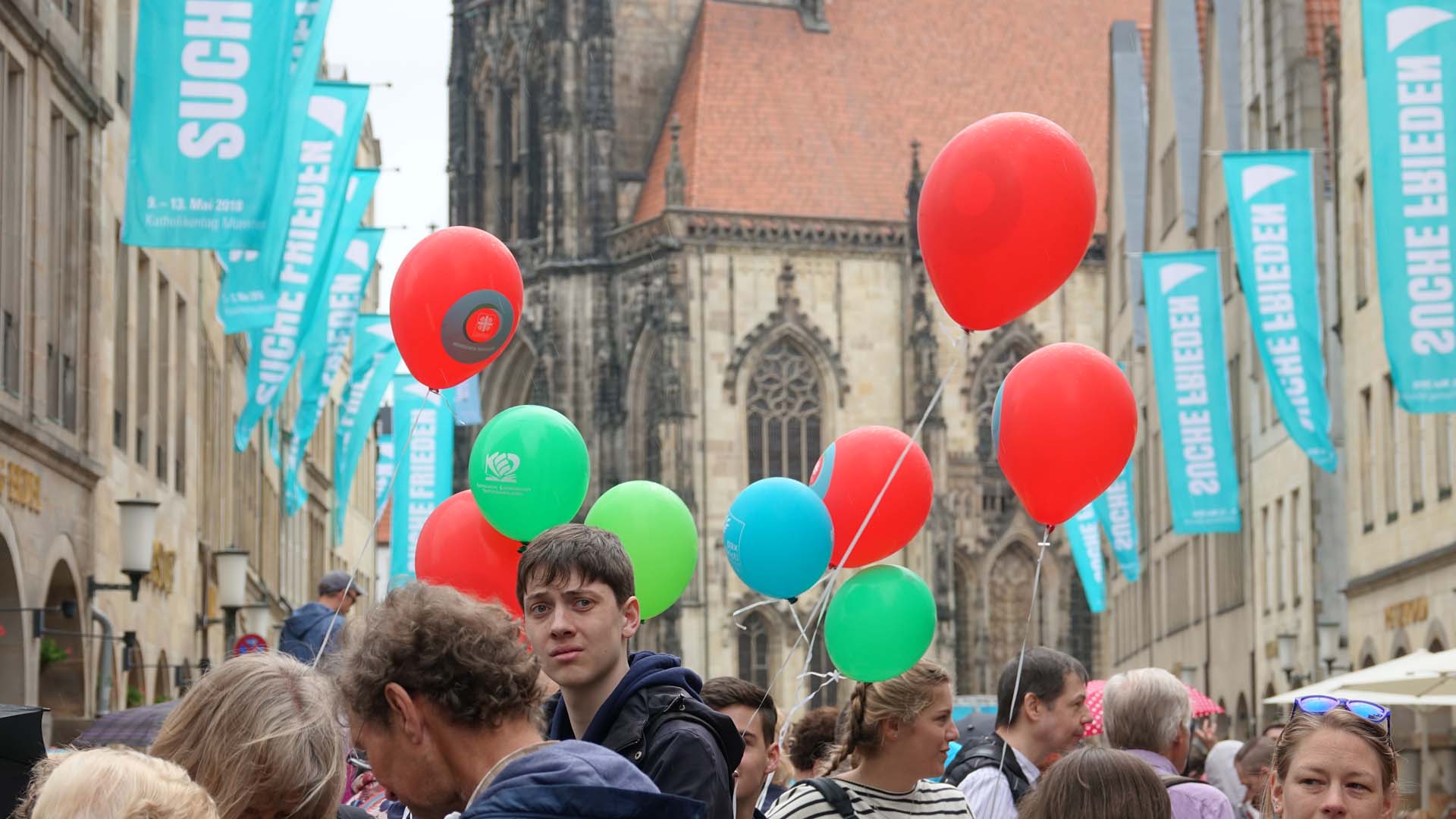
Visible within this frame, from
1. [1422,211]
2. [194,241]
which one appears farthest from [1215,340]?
[194,241]

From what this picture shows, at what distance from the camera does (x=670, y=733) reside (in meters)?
4.75

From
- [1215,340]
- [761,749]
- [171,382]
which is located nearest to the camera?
[761,749]

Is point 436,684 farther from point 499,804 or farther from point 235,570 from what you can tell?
point 235,570

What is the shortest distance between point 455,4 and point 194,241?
159 ft

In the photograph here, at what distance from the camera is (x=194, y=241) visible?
47.1 ft

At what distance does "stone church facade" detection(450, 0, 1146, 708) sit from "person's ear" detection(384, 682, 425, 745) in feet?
166

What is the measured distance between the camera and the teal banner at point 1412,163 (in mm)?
16875

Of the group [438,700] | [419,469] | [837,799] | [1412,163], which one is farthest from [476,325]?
[419,469]

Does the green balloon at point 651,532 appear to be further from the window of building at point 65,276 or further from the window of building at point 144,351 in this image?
the window of building at point 144,351

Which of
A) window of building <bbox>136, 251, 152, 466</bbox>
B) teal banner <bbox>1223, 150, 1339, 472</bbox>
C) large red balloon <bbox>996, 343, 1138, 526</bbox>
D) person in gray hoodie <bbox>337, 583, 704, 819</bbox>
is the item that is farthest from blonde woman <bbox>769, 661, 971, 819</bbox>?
teal banner <bbox>1223, 150, 1339, 472</bbox>

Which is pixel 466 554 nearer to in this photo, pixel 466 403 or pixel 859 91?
pixel 466 403

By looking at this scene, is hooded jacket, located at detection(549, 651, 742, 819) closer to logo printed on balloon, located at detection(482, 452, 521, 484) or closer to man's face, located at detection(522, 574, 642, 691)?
man's face, located at detection(522, 574, 642, 691)

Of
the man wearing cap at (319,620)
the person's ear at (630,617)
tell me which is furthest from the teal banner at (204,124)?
the person's ear at (630,617)

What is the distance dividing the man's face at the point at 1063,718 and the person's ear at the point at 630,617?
2.08m
